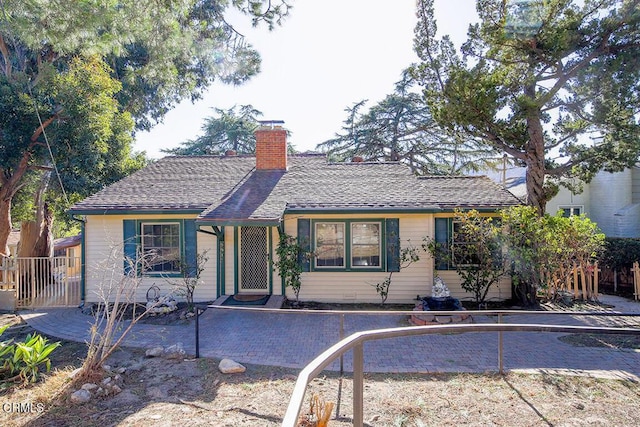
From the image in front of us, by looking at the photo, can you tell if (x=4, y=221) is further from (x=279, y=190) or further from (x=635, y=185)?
(x=635, y=185)

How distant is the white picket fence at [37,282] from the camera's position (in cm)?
960

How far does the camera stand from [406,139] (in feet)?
71.3

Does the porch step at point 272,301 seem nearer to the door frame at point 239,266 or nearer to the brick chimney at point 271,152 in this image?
the door frame at point 239,266

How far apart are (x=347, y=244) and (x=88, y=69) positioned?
9612mm

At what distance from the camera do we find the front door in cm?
987

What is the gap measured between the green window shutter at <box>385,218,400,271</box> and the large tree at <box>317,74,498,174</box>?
41.9ft

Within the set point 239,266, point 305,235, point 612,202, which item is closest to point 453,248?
point 305,235

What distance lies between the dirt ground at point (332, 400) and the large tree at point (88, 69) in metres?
6.01

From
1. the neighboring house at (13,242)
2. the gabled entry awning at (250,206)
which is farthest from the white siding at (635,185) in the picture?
the neighboring house at (13,242)

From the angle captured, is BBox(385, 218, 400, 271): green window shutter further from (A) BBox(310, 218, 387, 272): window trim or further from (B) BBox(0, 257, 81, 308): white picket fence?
(B) BBox(0, 257, 81, 308): white picket fence

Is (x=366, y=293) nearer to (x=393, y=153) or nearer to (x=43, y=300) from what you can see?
(x=43, y=300)

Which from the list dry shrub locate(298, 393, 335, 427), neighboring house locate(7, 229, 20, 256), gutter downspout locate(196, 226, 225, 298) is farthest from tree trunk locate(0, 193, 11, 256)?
dry shrub locate(298, 393, 335, 427)

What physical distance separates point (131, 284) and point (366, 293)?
19.8 ft

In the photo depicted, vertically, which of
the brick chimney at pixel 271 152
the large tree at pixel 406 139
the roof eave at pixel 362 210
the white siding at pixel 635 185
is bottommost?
the roof eave at pixel 362 210
